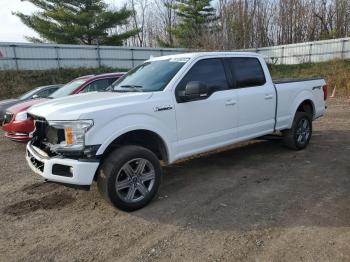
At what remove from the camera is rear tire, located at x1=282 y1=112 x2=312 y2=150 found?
269 inches

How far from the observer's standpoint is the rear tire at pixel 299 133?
22.5 feet

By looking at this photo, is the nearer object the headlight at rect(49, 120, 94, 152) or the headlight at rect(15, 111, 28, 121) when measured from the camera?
the headlight at rect(49, 120, 94, 152)

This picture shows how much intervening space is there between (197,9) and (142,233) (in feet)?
124

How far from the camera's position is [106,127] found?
4.03 m

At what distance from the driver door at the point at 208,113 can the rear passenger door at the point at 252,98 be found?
0.21 meters

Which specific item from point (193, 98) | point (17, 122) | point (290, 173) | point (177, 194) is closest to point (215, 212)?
point (177, 194)

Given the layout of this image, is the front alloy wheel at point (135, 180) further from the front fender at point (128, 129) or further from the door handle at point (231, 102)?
the door handle at point (231, 102)

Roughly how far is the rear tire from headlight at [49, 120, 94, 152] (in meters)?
4.37

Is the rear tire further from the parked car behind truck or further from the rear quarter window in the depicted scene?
the parked car behind truck

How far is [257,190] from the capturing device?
192 inches

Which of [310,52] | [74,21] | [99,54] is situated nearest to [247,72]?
[99,54]

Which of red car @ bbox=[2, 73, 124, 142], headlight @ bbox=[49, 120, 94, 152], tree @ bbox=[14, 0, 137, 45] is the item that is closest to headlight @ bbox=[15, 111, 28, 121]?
red car @ bbox=[2, 73, 124, 142]

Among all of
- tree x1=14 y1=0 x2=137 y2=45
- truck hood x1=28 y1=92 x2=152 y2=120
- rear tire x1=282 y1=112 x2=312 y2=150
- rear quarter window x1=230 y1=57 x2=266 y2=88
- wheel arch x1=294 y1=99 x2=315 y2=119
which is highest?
tree x1=14 y1=0 x2=137 y2=45

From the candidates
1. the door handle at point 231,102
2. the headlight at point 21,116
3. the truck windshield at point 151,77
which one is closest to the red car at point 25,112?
the headlight at point 21,116
